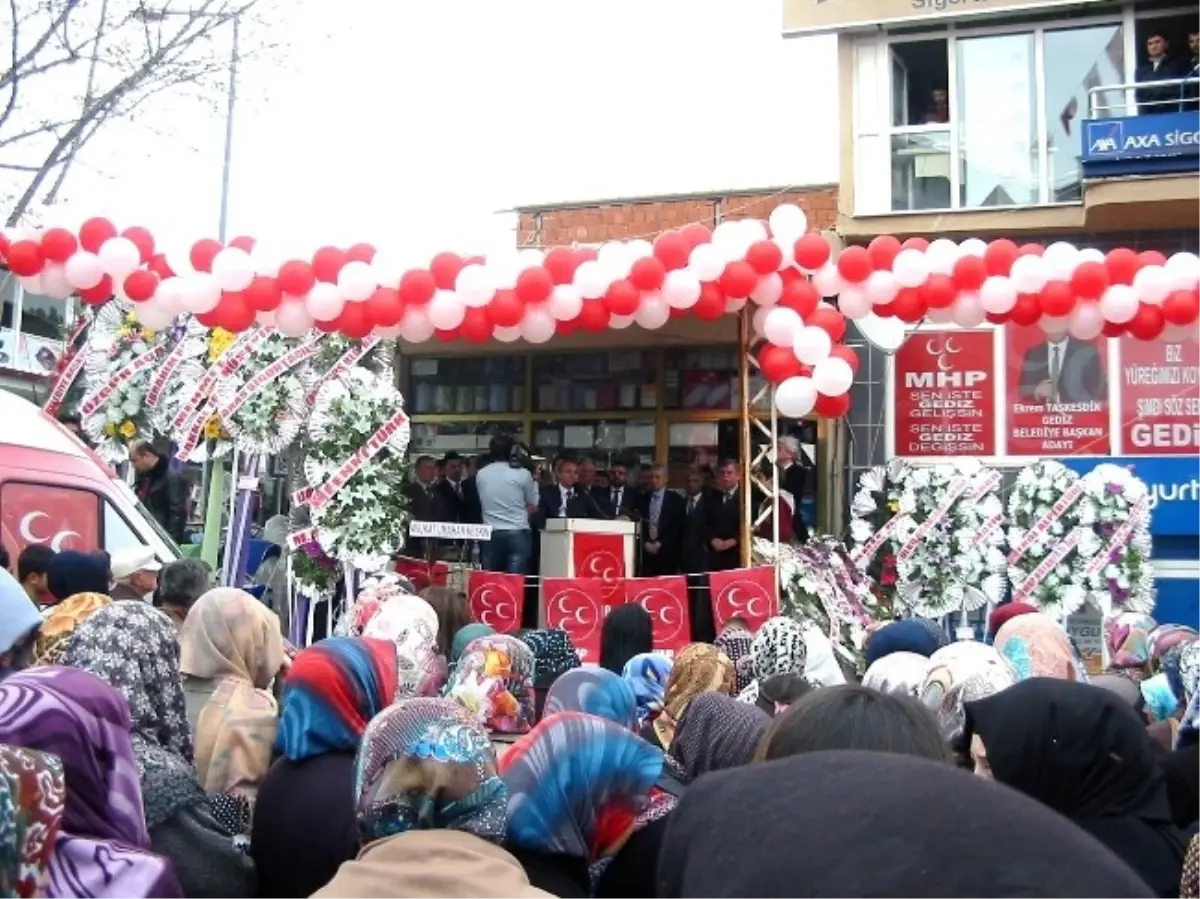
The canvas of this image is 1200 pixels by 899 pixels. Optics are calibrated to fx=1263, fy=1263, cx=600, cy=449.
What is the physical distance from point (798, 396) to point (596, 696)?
5.93 metres

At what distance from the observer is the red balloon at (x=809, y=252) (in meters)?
9.62

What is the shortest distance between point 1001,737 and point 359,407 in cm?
816

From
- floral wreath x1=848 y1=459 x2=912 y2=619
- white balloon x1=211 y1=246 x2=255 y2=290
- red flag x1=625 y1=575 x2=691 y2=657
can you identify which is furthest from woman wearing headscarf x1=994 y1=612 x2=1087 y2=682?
floral wreath x1=848 y1=459 x2=912 y2=619

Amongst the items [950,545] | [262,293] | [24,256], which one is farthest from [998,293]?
[24,256]

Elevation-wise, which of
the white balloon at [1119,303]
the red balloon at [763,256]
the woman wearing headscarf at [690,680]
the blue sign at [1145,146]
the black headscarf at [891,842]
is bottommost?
the woman wearing headscarf at [690,680]

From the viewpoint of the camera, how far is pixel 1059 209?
13.7m

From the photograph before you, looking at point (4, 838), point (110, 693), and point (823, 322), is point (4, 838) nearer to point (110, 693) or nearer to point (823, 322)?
point (110, 693)

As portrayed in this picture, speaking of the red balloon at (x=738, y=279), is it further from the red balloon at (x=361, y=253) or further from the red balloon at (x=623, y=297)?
the red balloon at (x=361, y=253)

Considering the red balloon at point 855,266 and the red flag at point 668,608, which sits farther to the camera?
the red flag at point 668,608

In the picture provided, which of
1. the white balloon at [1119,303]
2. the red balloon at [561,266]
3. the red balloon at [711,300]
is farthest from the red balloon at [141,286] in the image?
the white balloon at [1119,303]

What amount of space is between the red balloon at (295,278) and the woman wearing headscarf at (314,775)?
6.53 metres

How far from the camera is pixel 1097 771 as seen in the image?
2818 mm

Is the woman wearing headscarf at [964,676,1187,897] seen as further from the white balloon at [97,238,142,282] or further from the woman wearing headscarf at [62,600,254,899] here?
the white balloon at [97,238,142,282]

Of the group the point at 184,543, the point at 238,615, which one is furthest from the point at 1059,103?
the point at 238,615
